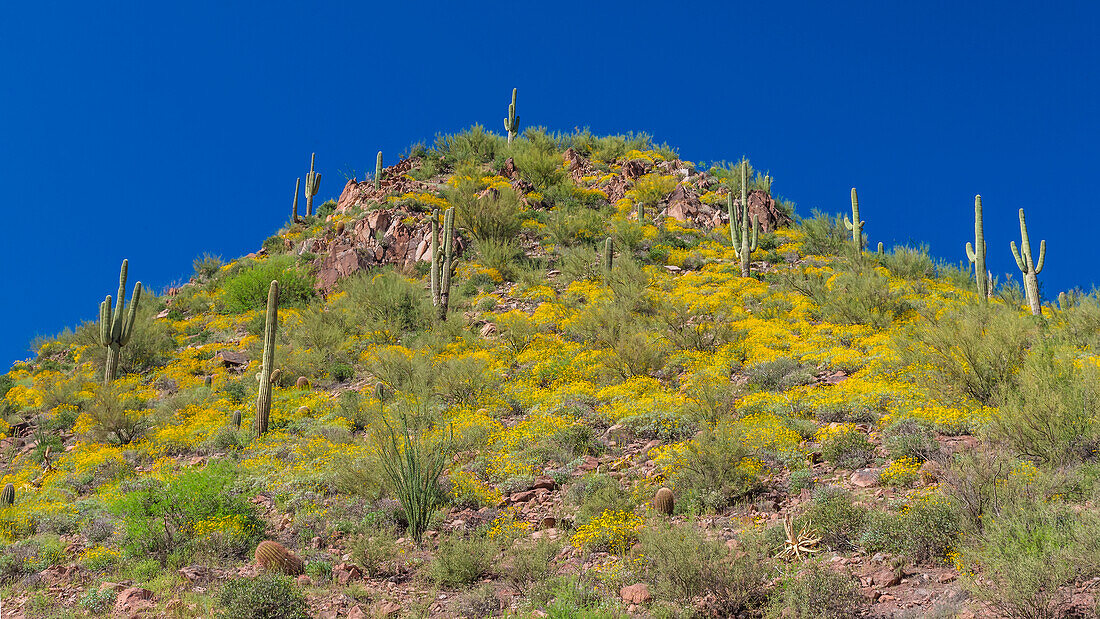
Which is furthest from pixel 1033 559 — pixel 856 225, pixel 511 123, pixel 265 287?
pixel 511 123

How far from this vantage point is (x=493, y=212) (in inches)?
1004

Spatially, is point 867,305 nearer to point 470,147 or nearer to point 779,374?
point 779,374

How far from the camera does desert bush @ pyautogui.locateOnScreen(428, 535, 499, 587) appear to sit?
7309mm

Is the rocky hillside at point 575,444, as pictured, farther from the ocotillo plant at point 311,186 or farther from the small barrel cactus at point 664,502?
the ocotillo plant at point 311,186

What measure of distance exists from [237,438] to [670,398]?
8285 millimetres

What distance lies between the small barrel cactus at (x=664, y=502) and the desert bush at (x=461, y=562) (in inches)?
80.2

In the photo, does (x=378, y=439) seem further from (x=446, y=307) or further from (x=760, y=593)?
(x=446, y=307)

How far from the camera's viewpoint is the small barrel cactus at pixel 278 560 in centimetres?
782

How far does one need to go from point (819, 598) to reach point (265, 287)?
70.4 feet

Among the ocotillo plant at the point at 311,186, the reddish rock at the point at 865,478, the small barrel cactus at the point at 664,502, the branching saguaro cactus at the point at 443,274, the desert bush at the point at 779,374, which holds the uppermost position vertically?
the ocotillo plant at the point at 311,186

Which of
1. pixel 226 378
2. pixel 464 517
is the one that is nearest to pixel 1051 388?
pixel 464 517

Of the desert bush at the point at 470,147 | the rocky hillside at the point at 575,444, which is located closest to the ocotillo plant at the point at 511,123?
the desert bush at the point at 470,147

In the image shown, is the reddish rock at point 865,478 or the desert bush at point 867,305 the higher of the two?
the desert bush at point 867,305

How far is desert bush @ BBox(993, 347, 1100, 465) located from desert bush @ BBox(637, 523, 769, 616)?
3.64 m
